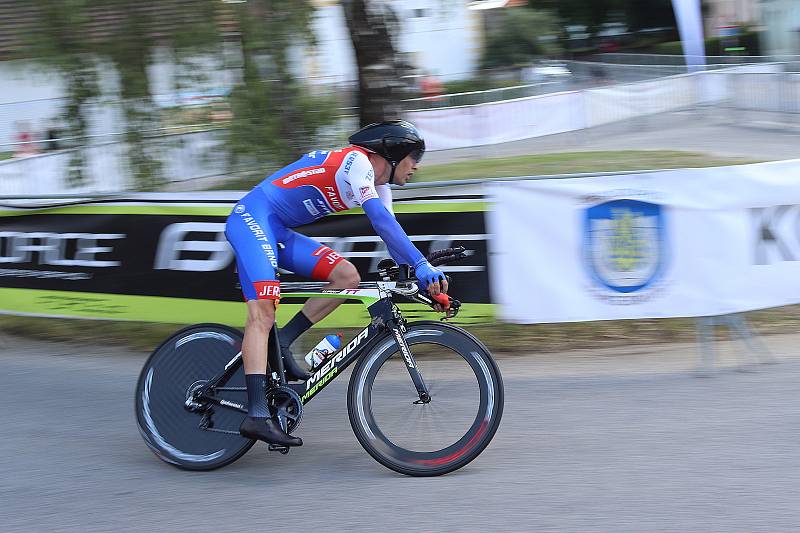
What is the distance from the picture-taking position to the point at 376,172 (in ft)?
17.1

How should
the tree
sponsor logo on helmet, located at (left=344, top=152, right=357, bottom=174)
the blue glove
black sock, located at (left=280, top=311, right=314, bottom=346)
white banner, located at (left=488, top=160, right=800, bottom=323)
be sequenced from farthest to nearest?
1. the tree
2. white banner, located at (left=488, top=160, right=800, bottom=323)
3. black sock, located at (left=280, top=311, right=314, bottom=346)
4. sponsor logo on helmet, located at (left=344, top=152, right=357, bottom=174)
5. the blue glove

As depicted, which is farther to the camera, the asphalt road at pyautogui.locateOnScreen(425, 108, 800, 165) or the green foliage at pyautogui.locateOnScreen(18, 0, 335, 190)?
the asphalt road at pyautogui.locateOnScreen(425, 108, 800, 165)

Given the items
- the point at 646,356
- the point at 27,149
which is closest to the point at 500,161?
the point at 27,149

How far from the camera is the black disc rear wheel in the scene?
5.25 m

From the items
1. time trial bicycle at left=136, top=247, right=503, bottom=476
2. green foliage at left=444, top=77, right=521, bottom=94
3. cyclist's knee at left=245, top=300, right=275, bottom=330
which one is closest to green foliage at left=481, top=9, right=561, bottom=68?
green foliage at left=444, top=77, right=521, bottom=94

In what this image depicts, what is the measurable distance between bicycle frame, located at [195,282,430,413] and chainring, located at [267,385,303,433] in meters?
0.04

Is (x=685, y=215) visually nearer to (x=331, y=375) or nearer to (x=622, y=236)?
(x=622, y=236)

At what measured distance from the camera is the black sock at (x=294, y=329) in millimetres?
5341

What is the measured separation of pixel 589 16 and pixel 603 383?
4989 centimetres

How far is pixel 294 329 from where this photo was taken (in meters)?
5.43

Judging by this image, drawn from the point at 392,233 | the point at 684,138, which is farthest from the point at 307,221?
the point at 684,138

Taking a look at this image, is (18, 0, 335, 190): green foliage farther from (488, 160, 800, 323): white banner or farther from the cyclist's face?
the cyclist's face

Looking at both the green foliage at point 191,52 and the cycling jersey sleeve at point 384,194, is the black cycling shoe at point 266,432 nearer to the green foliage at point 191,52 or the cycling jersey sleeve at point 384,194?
the cycling jersey sleeve at point 384,194

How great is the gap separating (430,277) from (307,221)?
3.30 ft
